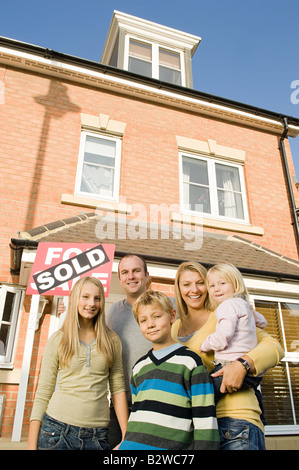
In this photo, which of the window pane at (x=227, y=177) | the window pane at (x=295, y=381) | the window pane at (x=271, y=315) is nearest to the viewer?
the window pane at (x=295, y=381)

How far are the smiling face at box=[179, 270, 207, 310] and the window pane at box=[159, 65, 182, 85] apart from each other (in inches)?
311

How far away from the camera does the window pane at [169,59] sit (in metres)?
9.11

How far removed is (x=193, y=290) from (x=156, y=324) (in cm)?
52

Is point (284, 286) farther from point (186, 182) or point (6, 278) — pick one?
point (6, 278)

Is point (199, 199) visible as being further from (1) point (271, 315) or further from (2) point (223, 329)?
(2) point (223, 329)

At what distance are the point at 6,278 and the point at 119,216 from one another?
90.8 inches

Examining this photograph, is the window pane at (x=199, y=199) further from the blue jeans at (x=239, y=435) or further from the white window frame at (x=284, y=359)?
the blue jeans at (x=239, y=435)

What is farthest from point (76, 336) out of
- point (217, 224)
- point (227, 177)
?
point (227, 177)

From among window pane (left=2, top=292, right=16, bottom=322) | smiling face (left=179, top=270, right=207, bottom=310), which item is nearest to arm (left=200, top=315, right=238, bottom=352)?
smiling face (left=179, top=270, right=207, bottom=310)

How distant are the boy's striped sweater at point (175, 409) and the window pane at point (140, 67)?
843cm

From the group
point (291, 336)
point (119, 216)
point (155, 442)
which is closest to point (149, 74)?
point (119, 216)

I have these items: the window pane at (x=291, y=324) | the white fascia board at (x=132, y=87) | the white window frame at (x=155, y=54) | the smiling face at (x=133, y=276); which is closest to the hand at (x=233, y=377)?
the smiling face at (x=133, y=276)

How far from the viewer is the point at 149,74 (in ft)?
28.2

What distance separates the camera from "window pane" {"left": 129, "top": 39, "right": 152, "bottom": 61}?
8828mm
